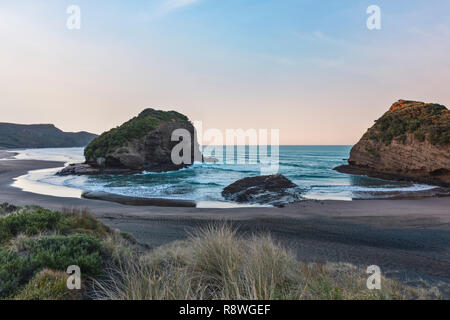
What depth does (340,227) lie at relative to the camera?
10.7 metres

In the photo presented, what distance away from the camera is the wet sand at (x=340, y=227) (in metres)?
7.00

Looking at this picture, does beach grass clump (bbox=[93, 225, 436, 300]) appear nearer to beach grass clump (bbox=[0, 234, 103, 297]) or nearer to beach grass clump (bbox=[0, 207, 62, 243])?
beach grass clump (bbox=[0, 234, 103, 297])

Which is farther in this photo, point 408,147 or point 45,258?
point 408,147

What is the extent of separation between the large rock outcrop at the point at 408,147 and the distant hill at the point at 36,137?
153 m

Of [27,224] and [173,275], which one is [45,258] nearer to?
[173,275]

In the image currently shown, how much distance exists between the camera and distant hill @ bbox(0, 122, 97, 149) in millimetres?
138050

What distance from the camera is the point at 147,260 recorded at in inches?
198

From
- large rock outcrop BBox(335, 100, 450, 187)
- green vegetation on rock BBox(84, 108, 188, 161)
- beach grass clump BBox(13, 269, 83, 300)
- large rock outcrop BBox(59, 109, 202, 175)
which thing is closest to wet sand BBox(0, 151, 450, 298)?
beach grass clump BBox(13, 269, 83, 300)

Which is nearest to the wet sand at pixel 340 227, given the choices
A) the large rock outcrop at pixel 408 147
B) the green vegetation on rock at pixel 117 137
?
the large rock outcrop at pixel 408 147

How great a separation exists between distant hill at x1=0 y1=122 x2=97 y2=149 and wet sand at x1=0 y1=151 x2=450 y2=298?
488 feet

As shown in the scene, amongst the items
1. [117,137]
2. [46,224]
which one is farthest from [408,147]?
[117,137]

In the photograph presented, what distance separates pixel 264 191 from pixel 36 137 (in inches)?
7412
